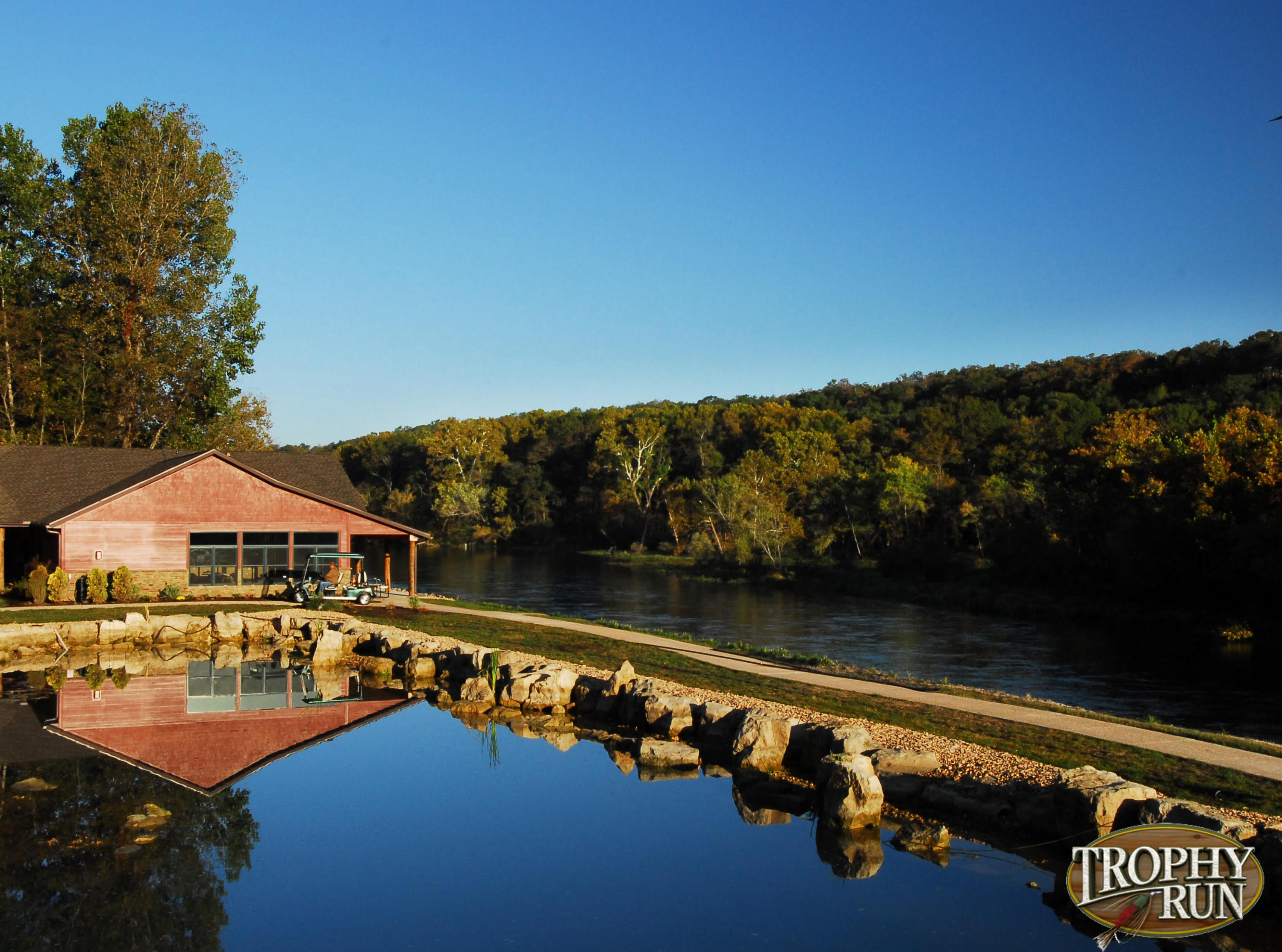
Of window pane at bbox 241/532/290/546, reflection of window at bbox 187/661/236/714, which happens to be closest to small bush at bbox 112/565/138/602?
window pane at bbox 241/532/290/546

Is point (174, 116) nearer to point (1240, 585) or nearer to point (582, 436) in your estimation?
point (1240, 585)

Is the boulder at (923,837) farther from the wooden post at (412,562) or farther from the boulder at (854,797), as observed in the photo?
the wooden post at (412,562)

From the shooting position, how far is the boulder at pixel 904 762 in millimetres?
11633

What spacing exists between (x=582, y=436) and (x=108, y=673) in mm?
85315

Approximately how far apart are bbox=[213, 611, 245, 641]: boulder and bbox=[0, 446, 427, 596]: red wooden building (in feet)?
20.0

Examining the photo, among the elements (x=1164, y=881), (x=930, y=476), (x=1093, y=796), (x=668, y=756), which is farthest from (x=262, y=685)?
(x=930, y=476)

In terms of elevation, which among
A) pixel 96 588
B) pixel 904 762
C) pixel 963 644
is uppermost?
pixel 96 588

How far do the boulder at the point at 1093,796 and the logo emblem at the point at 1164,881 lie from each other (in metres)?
0.43

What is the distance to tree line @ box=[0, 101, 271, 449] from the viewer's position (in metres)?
39.0

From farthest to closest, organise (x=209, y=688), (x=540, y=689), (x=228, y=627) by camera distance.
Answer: (x=228, y=627) < (x=209, y=688) < (x=540, y=689)

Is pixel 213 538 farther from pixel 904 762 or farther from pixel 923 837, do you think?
pixel 923 837

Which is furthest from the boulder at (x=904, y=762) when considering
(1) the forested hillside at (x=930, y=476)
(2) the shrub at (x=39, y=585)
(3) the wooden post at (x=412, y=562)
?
(1) the forested hillside at (x=930, y=476)

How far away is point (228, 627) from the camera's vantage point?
24391mm

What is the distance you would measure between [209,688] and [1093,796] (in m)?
14.6
